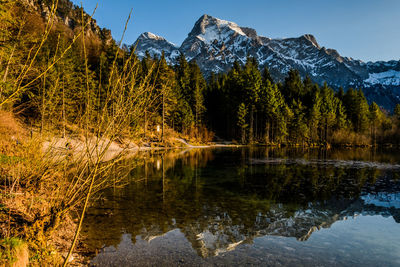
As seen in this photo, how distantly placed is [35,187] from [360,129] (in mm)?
69002

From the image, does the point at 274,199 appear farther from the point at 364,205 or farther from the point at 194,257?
the point at 194,257

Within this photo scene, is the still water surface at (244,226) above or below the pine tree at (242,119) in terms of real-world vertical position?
below

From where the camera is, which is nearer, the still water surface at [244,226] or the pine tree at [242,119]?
the still water surface at [244,226]

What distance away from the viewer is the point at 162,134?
37625 millimetres

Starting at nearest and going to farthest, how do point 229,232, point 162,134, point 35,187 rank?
point 35,187 < point 229,232 < point 162,134

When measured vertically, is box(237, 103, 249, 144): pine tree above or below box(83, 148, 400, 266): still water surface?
above

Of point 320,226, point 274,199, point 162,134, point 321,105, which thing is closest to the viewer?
point 320,226

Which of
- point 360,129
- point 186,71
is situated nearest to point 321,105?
point 360,129

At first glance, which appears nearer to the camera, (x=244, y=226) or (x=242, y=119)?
(x=244, y=226)

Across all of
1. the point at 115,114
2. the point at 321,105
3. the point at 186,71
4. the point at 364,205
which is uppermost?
the point at 186,71

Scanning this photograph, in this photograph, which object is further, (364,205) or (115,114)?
(364,205)

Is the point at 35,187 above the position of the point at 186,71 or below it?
below

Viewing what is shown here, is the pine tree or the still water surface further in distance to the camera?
the pine tree

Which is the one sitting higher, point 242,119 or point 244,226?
point 242,119
